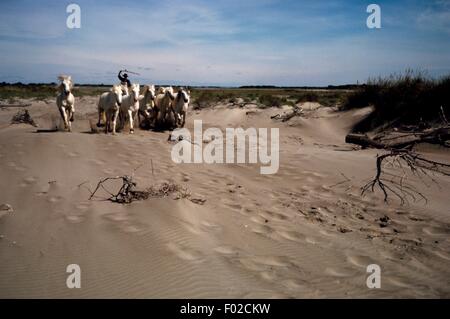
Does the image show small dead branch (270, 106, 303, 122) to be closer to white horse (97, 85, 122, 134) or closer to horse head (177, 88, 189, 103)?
horse head (177, 88, 189, 103)

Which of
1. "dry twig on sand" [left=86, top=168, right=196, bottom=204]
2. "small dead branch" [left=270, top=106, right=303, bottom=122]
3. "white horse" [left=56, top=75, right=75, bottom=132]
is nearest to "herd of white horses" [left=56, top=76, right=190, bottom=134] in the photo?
"white horse" [left=56, top=75, right=75, bottom=132]

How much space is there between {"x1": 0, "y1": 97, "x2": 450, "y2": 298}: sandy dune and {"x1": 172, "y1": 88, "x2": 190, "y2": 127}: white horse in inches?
240

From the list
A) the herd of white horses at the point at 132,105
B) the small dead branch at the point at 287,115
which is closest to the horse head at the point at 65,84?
the herd of white horses at the point at 132,105

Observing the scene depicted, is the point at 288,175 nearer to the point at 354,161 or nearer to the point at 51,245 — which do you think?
the point at 354,161

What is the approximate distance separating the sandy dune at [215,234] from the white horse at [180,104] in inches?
240

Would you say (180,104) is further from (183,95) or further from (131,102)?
(131,102)

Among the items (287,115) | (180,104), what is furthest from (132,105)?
(287,115)

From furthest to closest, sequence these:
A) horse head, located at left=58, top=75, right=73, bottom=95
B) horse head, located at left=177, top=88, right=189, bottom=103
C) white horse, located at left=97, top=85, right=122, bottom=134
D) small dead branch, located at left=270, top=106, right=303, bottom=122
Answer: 1. small dead branch, located at left=270, top=106, right=303, bottom=122
2. horse head, located at left=177, top=88, right=189, bottom=103
3. white horse, located at left=97, top=85, right=122, bottom=134
4. horse head, located at left=58, top=75, right=73, bottom=95

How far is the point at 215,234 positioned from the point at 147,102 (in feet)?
35.8

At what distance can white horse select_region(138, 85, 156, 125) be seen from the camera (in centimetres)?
1445

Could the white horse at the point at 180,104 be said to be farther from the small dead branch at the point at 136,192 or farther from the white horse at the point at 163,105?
the small dead branch at the point at 136,192

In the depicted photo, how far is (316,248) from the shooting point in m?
4.44

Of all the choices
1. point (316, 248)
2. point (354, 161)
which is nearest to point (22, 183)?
point (316, 248)

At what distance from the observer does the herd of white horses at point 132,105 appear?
11.9 m
